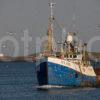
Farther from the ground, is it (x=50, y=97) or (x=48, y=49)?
(x=48, y=49)

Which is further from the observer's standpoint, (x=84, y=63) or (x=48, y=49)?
(x=84, y=63)

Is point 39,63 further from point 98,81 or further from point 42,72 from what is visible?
point 98,81

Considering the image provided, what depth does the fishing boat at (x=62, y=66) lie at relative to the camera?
374ft

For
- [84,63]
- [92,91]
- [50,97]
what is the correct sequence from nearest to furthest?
[50,97] < [92,91] < [84,63]

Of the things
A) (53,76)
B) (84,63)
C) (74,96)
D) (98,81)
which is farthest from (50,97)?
(98,81)

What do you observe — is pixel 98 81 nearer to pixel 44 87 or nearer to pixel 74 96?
pixel 44 87

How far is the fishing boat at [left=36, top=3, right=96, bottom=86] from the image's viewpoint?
4491 inches

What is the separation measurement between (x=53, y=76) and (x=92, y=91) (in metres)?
6.59

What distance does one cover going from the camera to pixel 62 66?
4498 inches

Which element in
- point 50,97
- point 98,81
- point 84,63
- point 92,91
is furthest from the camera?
point 98,81

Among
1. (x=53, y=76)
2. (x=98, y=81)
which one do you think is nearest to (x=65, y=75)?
(x=53, y=76)

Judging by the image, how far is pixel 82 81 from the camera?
12112 cm

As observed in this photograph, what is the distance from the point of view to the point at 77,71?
11806 centimetres

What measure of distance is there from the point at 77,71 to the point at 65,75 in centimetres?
376
